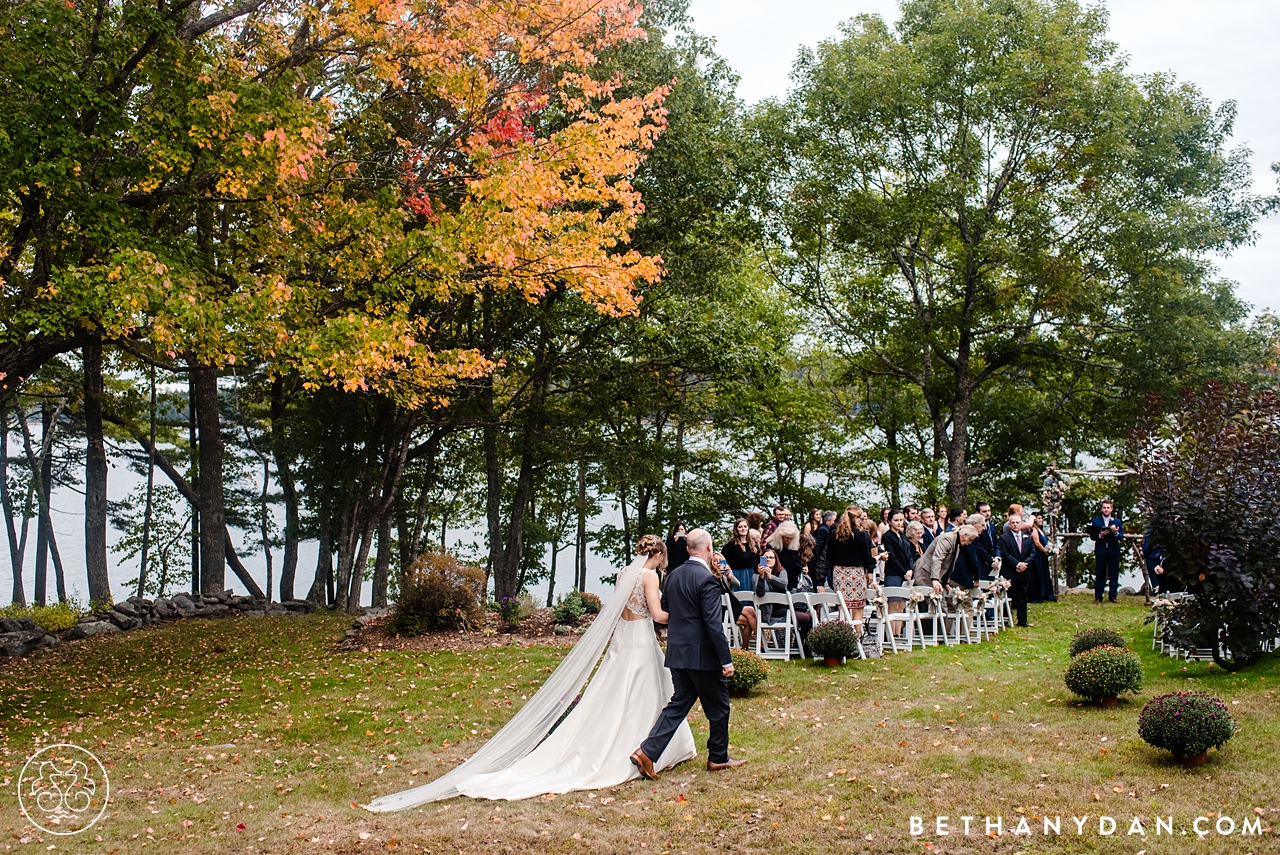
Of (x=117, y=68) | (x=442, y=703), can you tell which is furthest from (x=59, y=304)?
(x=442, y=703)

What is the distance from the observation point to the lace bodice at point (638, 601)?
24.6 feet

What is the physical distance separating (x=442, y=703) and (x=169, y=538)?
23.0m

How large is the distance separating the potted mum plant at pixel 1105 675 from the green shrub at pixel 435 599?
29.8ft

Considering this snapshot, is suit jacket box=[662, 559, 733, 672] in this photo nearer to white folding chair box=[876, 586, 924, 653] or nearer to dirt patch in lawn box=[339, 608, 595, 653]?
white folding chair box=[876, 586, 924, 653]

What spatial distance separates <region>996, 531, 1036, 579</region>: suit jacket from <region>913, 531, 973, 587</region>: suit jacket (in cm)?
254

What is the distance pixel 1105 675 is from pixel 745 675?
10.3 ft

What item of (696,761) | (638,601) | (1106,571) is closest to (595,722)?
(696,761)

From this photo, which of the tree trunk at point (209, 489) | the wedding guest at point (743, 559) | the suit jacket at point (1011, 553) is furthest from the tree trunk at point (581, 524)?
the wedding guest at point (743, 559)

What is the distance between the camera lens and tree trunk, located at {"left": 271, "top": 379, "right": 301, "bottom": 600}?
2036cm

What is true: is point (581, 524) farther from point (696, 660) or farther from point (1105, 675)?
point (696, 660)

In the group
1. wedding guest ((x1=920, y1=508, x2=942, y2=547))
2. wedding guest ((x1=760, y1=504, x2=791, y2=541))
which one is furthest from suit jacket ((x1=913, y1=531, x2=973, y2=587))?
wedding guest ((x1=920, y1=508, x2=942, y2=547))

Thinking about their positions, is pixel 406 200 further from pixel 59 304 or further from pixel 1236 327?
pixel 1236 327

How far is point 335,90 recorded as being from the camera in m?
14.2

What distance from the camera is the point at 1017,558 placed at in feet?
48.7
